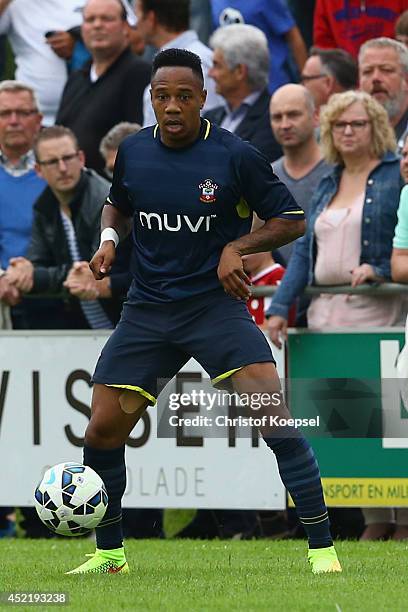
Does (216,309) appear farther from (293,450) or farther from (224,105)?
(224,105)

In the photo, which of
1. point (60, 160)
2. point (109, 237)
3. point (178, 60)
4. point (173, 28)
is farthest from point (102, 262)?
point (173, 28)

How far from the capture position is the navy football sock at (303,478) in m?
7.34

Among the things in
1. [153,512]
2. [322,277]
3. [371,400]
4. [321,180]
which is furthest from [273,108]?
[153,512]

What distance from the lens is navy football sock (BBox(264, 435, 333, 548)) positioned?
24.1 feet

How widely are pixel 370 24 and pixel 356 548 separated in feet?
17.1

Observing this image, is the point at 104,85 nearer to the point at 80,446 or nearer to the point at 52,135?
the point at 52,135

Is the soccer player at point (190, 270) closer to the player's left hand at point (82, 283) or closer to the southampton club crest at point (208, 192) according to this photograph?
the southampton club crest at point (208, 192)

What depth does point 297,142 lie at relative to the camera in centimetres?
1088

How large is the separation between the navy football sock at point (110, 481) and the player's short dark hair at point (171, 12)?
582 centimetres

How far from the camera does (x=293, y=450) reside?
7340 millimetres

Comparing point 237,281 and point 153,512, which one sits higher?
point 237,281

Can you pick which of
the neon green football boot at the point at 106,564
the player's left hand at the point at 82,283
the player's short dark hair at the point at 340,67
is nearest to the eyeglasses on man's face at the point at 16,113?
the player's left hand at the point at 82,283

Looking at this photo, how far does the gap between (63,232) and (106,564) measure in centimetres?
379

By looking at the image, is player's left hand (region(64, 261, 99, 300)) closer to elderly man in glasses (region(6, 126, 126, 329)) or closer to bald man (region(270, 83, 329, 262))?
elderly man in glasses (region(6, 126, 126, 329))
